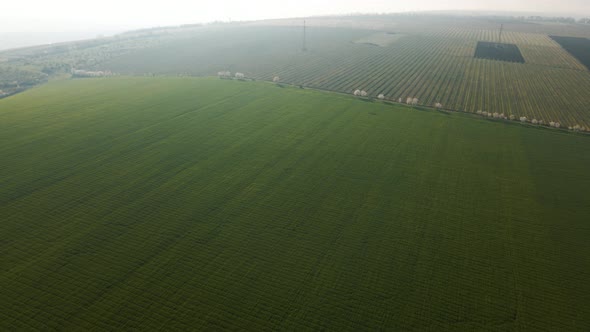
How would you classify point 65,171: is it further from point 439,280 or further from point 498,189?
point 498,189

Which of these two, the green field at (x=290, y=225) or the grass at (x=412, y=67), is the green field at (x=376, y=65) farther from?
the green field at (x=290, y=225)

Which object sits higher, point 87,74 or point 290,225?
point 87,74

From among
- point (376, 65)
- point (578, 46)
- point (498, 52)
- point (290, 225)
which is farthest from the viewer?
point (578, 46)

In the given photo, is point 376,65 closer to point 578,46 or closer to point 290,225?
point 290,225

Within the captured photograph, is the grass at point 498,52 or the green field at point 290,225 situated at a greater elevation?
the grass at point 498,52

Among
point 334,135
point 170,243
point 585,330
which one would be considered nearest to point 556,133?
point 334,135

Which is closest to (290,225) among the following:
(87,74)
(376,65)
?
(376,65)

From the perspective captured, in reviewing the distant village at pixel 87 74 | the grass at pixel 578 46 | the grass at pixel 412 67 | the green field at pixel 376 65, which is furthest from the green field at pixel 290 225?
the grass at pixel 578 46

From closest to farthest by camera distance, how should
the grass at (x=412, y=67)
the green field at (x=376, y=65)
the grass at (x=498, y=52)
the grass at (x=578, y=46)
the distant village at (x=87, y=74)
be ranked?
the grass at (x=412, y=67) → the green field at (x=376, y=65) → the distant village at (x=87, y=74) → the grass at (x=498, y=52) → the grass at (x=578, y=46)
